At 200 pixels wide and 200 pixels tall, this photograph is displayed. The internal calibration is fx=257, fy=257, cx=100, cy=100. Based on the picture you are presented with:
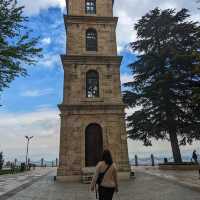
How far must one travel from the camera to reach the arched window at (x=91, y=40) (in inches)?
918

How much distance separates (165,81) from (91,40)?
29.7ft

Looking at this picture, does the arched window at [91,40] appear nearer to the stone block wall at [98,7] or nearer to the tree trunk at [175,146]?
the stone block wall at [98,7]

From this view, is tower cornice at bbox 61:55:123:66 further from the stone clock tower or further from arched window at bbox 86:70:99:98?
arched window at bbox 86:70:99:98

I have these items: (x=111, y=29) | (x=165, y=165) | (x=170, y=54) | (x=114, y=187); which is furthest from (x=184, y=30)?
(x=114, y=187)

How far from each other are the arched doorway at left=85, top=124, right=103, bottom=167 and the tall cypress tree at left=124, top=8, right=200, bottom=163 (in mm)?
8310

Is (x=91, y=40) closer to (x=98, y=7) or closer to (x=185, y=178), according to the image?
(x=98, y=7)

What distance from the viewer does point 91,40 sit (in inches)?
926

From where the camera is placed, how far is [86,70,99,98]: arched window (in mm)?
21719

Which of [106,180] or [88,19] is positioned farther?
[88,19]

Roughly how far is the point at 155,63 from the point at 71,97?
12542 millimetres

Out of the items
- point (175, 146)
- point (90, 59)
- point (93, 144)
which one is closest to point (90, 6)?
point (90, 59)

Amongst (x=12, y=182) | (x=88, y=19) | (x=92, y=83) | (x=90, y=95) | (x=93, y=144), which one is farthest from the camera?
(x=88, y=19)

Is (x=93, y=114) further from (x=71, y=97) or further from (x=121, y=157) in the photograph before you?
(x=121, y=157)

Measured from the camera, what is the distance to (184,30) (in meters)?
28.8
